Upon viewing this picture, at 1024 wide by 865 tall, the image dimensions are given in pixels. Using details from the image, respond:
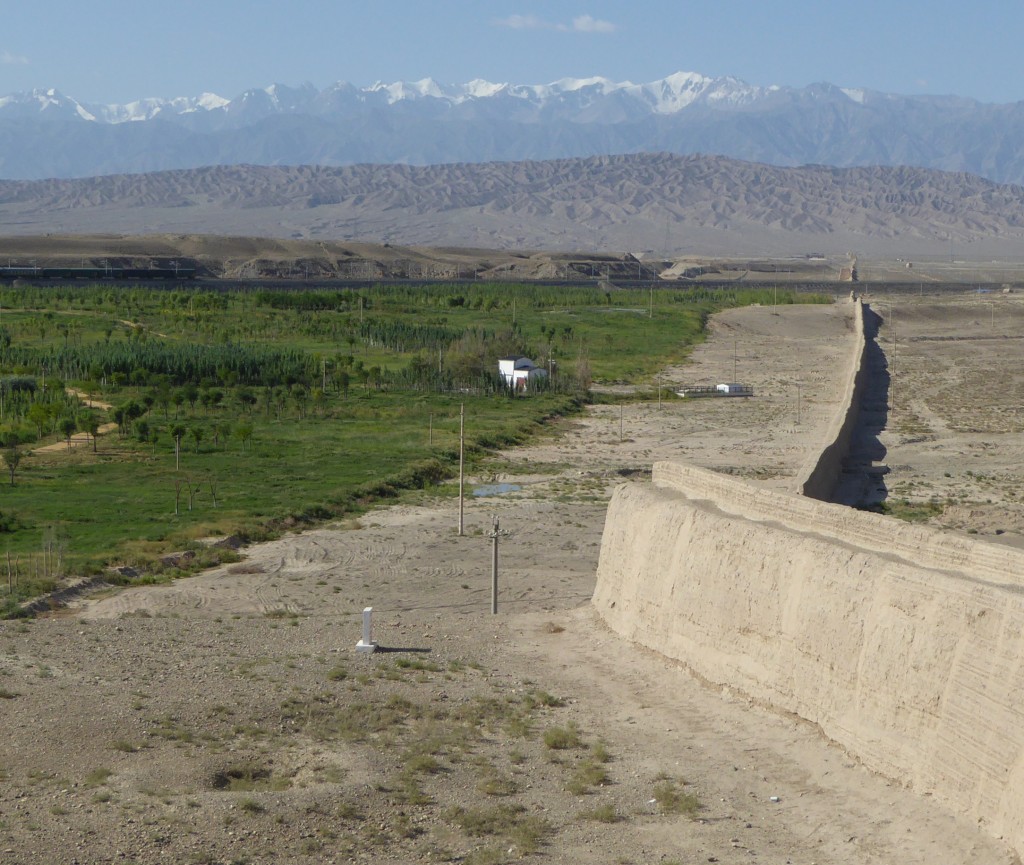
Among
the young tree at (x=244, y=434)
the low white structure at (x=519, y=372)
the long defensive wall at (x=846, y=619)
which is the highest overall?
the long defensive wall at (x=846, y=619)

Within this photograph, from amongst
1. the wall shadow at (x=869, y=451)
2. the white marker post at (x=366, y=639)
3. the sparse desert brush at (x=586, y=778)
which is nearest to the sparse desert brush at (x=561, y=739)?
the sparse desert brush at (x=586, y=778)

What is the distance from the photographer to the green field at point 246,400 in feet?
92.8

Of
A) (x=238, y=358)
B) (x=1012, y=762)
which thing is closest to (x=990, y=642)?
(x=1012, y=762)

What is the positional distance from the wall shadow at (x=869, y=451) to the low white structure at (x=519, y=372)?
10777 mm

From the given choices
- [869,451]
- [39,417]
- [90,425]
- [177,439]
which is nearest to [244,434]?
[177,439]

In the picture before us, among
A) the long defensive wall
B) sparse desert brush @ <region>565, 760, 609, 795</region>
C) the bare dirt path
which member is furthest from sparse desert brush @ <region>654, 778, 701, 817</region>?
the bare dirt path

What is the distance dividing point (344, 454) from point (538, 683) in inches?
778

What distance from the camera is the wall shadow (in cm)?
3125

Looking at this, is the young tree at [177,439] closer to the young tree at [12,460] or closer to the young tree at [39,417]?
the young tree at [12,460]

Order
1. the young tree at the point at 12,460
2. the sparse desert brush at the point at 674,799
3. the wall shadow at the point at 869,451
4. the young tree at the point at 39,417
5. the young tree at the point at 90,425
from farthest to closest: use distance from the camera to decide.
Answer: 1. the young tree at the point at 39,417
2. the young tree at the point at 90,425
3. the young tree at the point at 12,460
4. the wall shadow at the point at 869,451
5. the sparse desert brush at the point at 674,799

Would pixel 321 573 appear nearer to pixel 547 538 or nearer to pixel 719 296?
pixel 547 538

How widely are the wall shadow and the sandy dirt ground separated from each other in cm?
697

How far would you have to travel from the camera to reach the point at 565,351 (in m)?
66.9

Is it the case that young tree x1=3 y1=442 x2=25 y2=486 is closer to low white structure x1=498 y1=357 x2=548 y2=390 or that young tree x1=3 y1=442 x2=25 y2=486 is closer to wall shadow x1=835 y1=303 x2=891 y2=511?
wall shadow x1=835 y1=303 x2=891 y2=511
